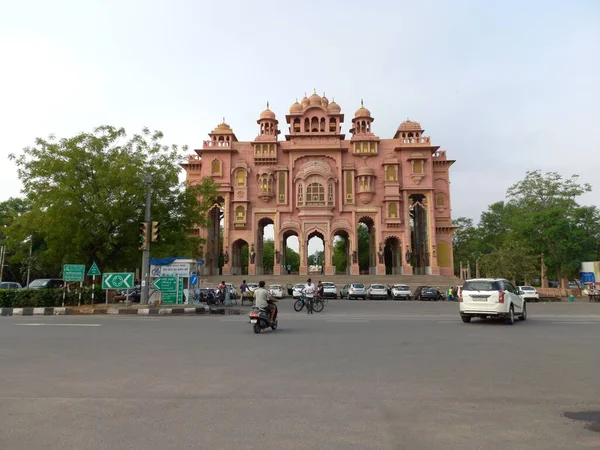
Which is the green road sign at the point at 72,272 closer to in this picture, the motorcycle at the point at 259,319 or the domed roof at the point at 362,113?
the motorcycle at the point at 259,319

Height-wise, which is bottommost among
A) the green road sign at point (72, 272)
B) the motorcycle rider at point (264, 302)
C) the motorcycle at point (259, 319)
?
the motorcycle at point (259, 319)

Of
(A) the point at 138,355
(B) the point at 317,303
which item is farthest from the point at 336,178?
(A) the point at 138,355

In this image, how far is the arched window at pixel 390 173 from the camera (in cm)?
5003

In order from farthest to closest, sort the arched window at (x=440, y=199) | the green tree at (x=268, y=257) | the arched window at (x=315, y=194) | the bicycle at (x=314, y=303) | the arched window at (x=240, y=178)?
1. the green tree at (x=268, y=257)
2. the arched window at (x=440, y=199)
3. the arched window at (x=240, y=178)
4. the arched window at (x=315, y=194)
5. the bicycle at (x=314, y=303)

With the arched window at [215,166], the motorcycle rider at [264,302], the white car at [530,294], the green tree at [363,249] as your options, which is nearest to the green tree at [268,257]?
the green tree at [363,249]

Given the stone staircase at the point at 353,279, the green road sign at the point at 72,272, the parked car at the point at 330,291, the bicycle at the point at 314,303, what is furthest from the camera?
the stone staircase at the point at 353,279

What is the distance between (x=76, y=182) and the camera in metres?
21.1

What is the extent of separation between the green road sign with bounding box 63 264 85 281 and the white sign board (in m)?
3.15

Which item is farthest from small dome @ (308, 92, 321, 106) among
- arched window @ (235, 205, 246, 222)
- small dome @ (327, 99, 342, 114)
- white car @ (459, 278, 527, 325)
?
white car @ (459, 278, 527, 325)

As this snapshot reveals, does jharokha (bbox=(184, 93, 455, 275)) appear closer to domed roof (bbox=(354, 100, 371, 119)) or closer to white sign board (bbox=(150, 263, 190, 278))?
domed roof (bbox=(354, 100, 371, 119))

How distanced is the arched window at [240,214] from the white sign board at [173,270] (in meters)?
28.6

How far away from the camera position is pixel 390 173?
5025 cm

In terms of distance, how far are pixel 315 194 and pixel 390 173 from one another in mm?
9014

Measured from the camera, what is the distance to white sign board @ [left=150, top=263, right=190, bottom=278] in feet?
68.2
